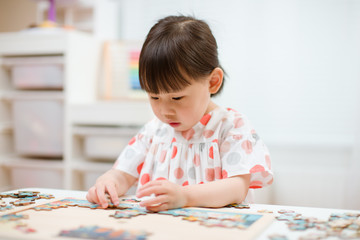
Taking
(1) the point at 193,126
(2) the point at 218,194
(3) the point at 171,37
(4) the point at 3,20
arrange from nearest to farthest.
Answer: (2) the point at 218,194 → (3) the point at 171,37 → (1) the point at 193,126 → (4) the point at 3,20

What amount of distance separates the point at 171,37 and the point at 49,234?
0.58m

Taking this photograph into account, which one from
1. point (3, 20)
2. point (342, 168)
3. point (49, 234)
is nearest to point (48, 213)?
point (49, 234)

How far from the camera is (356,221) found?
0.73 metres

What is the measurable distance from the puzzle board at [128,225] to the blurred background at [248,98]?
4.84 feet

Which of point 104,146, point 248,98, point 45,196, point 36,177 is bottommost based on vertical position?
point 36,177

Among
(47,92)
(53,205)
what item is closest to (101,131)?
(47,92)

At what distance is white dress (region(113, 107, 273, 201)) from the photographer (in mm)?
1072

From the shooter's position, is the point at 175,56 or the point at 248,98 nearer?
the point at 175,56

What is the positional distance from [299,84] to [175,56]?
1631 millimetres

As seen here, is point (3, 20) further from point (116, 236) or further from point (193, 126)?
point (116, 236)

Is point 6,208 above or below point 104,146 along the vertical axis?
above

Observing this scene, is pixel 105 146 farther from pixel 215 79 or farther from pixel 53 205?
pixel 53 205

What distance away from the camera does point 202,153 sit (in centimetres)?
115

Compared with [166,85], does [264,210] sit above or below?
below
